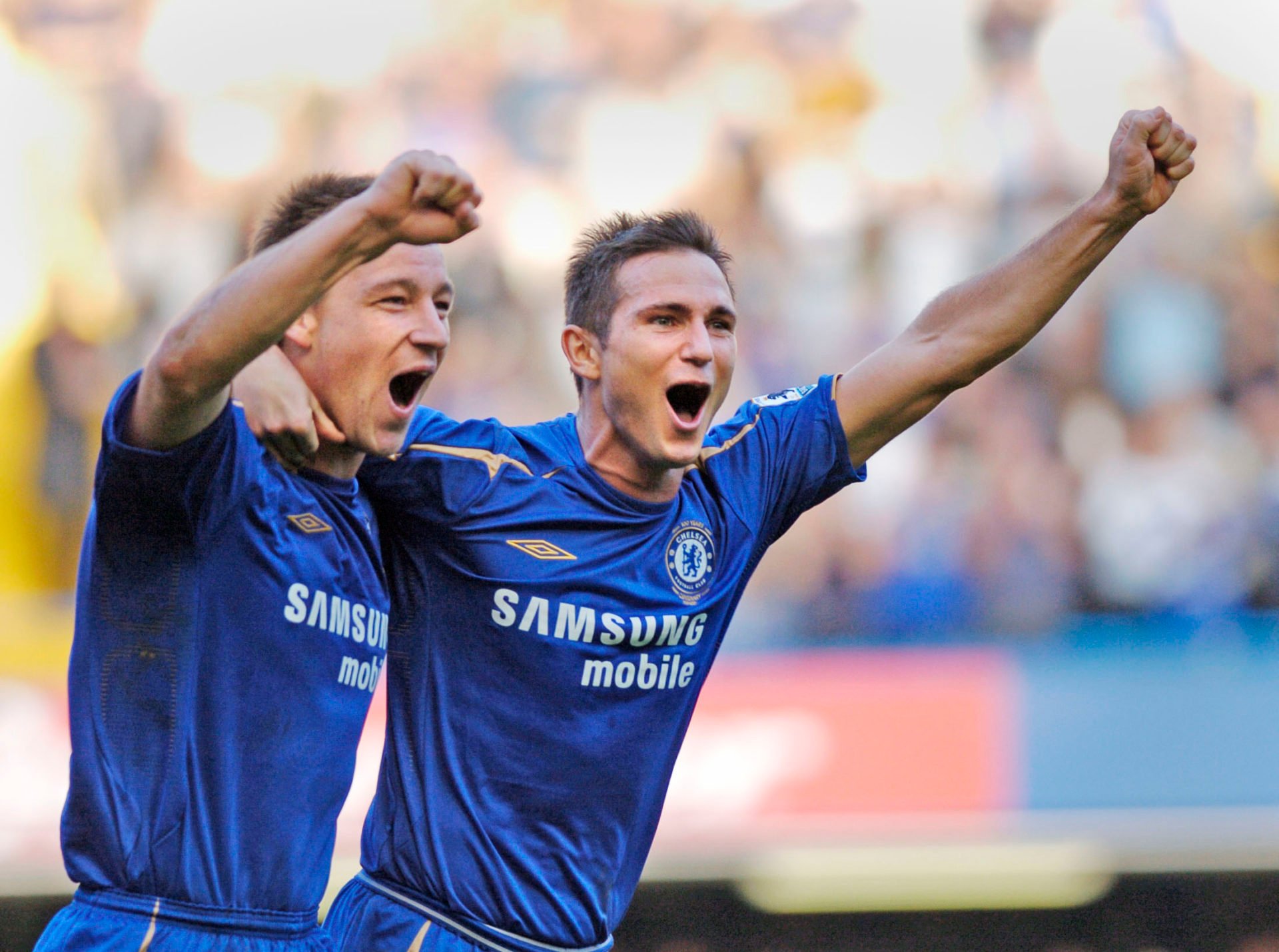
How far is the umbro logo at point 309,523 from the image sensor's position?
343 centimetres

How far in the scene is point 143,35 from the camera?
37.9 ft

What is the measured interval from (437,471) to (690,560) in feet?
2.08

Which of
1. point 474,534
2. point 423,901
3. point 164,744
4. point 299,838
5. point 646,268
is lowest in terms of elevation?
point 423,901

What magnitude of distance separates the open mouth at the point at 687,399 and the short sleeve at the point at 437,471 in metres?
0.42

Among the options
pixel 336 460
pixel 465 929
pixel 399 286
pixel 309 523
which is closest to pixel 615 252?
pixel 399 286

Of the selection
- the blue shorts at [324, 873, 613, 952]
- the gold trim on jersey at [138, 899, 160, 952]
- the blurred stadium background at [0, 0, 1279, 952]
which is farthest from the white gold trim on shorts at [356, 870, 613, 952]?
the blurred stadium background at [0, 0, 1279, 952]

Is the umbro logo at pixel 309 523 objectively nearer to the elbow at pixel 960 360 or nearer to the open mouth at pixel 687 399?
the open mouth at pixel 687 399

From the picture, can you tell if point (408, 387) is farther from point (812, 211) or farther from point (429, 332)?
point (812, 211)

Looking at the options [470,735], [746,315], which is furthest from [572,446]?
[746,315]

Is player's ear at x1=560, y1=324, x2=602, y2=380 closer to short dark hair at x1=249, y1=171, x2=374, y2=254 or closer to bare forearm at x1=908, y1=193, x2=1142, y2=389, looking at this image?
short dark hair at x1=249, y1=171, x2=374, y2=254

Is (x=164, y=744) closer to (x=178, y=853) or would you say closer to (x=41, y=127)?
(x=178, y=853)

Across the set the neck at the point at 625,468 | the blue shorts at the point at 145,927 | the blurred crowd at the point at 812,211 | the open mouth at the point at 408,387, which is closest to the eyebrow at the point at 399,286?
the open mouth at the point at 408,387

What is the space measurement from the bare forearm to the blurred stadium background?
403 cm

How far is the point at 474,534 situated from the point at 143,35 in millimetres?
8975
